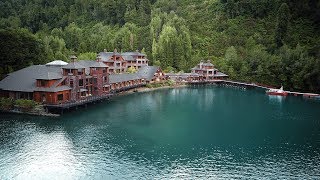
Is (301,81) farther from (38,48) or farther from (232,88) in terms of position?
(38,48)

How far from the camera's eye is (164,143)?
140 feet

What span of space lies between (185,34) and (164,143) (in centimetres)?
7320

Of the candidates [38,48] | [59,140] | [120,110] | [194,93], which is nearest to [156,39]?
[194,93]

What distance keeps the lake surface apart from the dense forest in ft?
75.7

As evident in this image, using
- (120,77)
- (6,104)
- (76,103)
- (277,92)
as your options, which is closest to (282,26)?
(277,92)

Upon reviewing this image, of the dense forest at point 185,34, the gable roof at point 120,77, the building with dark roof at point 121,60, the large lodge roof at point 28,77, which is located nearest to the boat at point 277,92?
the dense forest at point 185,34

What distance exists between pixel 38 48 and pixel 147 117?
3535 cm

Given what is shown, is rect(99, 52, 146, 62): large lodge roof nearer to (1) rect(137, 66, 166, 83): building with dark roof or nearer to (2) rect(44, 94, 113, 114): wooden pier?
(1) rect(137, 66, 166, 83): building with dark roof

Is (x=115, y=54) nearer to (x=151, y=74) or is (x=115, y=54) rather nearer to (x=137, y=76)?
(x=151, y=74)

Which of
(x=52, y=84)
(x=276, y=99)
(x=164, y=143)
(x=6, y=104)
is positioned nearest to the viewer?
(x=164, y=143)

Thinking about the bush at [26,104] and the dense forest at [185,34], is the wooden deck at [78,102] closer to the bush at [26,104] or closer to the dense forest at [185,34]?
the bush at [26,104]

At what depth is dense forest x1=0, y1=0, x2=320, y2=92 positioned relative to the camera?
8375 centimetres

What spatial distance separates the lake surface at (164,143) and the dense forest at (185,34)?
75.7 feet

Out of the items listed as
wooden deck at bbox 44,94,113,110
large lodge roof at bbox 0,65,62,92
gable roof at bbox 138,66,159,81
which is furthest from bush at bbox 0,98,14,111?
gable roof at bbox 138,66,159,81
